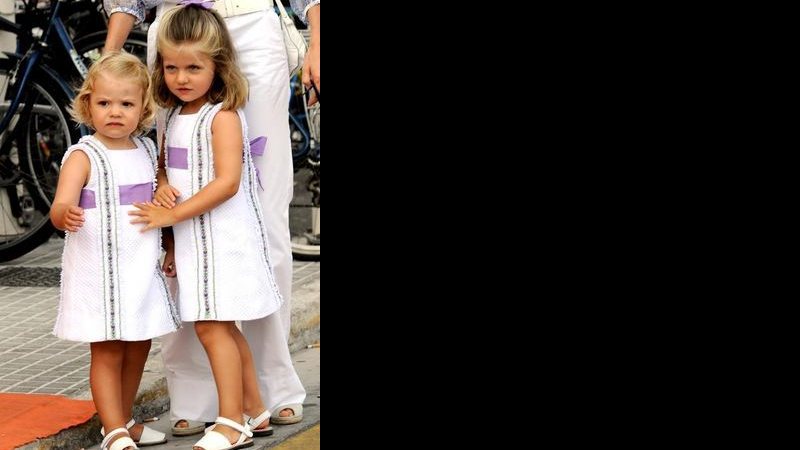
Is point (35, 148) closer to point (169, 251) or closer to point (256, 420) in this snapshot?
point (169, 251)

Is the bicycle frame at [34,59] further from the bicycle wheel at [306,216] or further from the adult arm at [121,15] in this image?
the adult arm at [121,15]

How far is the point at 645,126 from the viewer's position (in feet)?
5.32

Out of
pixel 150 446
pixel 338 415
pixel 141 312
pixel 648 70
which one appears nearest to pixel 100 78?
pixel 141 312

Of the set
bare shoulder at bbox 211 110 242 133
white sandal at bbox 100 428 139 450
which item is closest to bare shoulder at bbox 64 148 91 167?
bare shoulder at bbox 211 110 242 133

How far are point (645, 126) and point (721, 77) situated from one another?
105mm

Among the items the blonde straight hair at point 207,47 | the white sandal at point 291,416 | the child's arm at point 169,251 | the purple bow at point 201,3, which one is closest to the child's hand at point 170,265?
the child's arm at point 169,251

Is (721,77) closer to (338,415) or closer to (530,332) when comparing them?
(530,332)

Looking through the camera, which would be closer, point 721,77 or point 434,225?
point 721,77

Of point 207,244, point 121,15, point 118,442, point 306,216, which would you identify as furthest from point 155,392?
point 306,216

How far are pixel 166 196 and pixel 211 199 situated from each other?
15 centimetres

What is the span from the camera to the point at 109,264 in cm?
401

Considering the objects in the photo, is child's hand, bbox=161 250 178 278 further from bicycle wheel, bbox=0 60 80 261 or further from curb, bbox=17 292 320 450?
bicycle wheel, bbox=0 60 80 261

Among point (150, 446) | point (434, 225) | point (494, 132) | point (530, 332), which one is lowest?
point (150, 446)

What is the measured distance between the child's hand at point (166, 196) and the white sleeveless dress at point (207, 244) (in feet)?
0.08
